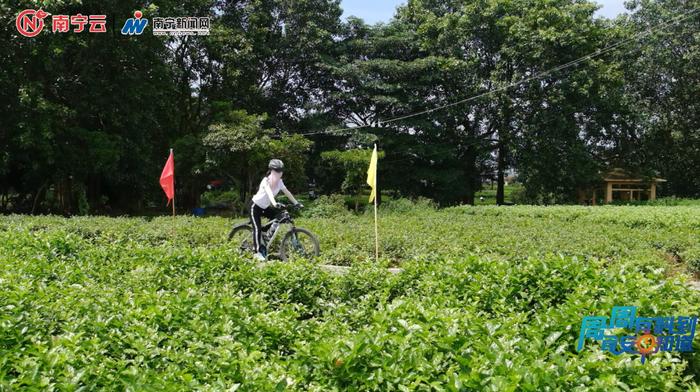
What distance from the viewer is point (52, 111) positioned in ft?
50.8

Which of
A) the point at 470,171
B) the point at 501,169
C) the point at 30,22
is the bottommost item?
the point at 470,171

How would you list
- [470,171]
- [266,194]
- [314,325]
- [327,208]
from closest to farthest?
[314,325] → [266,194] → [327,208] → [470,171]

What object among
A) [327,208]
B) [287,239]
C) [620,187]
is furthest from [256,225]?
[620,187]

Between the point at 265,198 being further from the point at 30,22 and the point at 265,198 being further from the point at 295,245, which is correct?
the point at 30,22

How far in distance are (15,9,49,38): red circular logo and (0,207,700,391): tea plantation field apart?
1106cm

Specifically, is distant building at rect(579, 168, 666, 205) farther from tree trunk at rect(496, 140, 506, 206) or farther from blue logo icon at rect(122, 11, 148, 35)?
blue logo icon at rect(122, 11, 148, 35)

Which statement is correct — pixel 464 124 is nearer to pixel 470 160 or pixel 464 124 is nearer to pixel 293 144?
pixel 470 160

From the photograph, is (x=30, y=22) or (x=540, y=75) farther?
(x=540, y=75)

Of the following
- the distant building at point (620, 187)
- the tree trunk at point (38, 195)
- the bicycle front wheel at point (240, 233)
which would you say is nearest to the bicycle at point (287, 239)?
the bicycle front wheel at point (240, 233)

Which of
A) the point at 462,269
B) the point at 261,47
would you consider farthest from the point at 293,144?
the point at 462,269

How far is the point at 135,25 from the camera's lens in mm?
17031

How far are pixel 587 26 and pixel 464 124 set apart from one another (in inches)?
270

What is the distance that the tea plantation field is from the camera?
245 cm

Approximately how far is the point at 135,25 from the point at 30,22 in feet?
10.1
